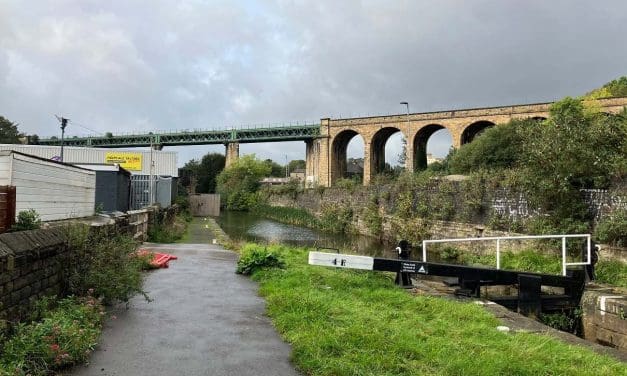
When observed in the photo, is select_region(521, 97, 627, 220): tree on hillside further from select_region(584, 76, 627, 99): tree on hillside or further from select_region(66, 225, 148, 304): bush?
select_region(584, 76, 627, 99): tree on hillside

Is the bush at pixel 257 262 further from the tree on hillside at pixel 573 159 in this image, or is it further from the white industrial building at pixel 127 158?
the white industrial building at pixel 127 158

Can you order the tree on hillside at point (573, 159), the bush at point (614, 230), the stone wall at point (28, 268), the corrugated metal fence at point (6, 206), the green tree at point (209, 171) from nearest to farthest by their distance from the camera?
the stone wall at point (28, 268) < the corrugated metal fence at point (6, 206) < the bush at point (614, 230) < the tree on hillside at point (573, 159) < the green tree at point (209, 171)

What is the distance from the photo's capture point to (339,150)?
70.6 m

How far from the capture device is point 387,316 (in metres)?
6.94

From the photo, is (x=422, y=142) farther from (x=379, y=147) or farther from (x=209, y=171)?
(x=209, y=171)

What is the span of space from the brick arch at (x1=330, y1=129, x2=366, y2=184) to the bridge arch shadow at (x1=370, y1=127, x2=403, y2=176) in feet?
9.15

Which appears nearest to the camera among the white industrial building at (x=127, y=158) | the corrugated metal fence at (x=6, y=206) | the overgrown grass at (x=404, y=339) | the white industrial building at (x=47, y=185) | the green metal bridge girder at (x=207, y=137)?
the overgrown grass at (x=404, y=339)

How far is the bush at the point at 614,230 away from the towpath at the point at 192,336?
32.9 feet

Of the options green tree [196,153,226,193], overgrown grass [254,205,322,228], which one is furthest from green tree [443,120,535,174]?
green tree [196,153,226,193]

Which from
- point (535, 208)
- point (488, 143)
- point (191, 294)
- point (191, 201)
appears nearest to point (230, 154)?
point (191, 201)

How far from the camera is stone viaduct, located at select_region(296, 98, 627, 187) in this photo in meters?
51.6

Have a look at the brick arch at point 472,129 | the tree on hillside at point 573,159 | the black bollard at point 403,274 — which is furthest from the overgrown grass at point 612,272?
the brick arch at point 472,129

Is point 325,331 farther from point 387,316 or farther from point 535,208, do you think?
point 535,208

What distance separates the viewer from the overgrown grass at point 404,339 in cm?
486
